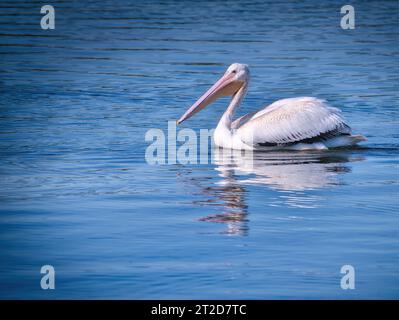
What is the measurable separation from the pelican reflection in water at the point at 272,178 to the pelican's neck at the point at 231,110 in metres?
0.47

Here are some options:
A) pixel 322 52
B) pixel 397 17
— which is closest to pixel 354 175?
pixel 322 52

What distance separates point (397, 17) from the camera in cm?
1988

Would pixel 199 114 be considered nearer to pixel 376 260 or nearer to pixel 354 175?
pixel 354 175

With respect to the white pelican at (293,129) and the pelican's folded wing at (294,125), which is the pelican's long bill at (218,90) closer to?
the white pelican at (293,129)

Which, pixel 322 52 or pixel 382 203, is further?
pixel 322 52

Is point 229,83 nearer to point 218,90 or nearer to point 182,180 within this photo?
point 218,90

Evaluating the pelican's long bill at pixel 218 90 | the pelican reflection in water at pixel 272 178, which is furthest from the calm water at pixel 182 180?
the pelican's long bill at pixel 218 90

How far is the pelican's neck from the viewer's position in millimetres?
10336

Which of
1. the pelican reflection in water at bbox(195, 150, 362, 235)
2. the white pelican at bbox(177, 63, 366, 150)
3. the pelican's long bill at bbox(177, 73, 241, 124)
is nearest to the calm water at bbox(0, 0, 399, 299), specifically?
the pelican reflection in water at bbox(195, 150, 362, 235)

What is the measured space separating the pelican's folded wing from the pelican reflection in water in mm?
147

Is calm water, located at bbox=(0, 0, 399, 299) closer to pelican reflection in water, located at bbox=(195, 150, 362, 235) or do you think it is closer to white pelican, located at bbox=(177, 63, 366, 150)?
pelican reflection in water, located at bbox=(195, 150, 362, 235)

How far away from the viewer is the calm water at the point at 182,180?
239 inches

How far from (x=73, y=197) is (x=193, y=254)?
1.80 meters

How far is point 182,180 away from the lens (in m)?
8.62
